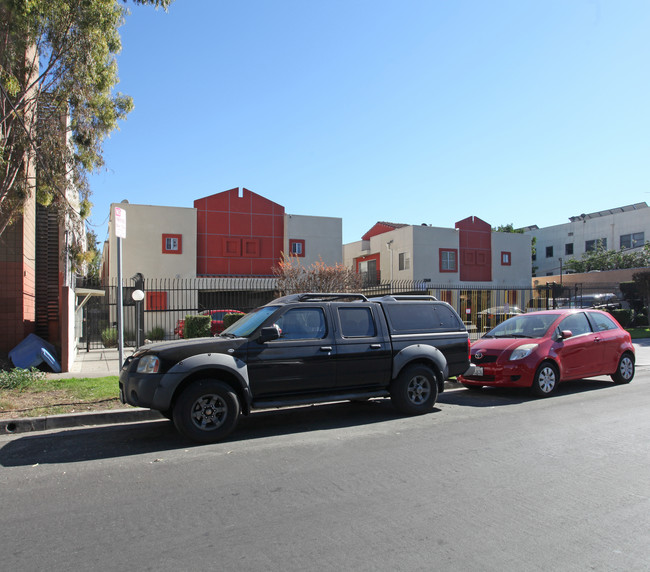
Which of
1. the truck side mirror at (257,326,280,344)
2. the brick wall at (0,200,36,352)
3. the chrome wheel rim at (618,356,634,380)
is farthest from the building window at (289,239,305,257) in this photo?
the truck side mirror at (257,326,280,344)

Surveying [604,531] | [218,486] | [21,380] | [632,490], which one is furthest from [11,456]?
[632,490]

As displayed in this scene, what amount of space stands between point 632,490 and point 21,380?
31.8 feet

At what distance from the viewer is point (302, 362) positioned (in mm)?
6875

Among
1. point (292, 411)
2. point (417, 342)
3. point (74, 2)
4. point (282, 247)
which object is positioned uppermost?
point (74, 2)

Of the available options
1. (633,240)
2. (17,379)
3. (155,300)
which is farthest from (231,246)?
(633,240)

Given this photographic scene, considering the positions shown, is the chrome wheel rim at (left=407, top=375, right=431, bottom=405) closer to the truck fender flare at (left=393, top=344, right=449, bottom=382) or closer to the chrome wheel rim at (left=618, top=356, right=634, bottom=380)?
the truck fender flare at (left=393, top=344, right=449, bottom=382)

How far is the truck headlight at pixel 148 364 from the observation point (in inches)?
244

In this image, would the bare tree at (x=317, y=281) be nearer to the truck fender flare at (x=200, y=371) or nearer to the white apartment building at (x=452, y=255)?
the truck fender flare at (x=200, y=371)

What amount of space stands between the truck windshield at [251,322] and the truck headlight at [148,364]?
1.18m

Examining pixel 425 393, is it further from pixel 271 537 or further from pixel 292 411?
pixel 271 537

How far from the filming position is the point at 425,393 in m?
7.84

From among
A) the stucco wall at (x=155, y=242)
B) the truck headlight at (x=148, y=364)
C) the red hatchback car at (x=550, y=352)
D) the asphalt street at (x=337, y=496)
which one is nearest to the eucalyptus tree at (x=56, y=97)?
the truck headlight at (x=148, y=364)

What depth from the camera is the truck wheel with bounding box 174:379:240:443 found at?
20.0ft

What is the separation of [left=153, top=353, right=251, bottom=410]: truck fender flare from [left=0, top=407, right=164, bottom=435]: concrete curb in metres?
1.76
